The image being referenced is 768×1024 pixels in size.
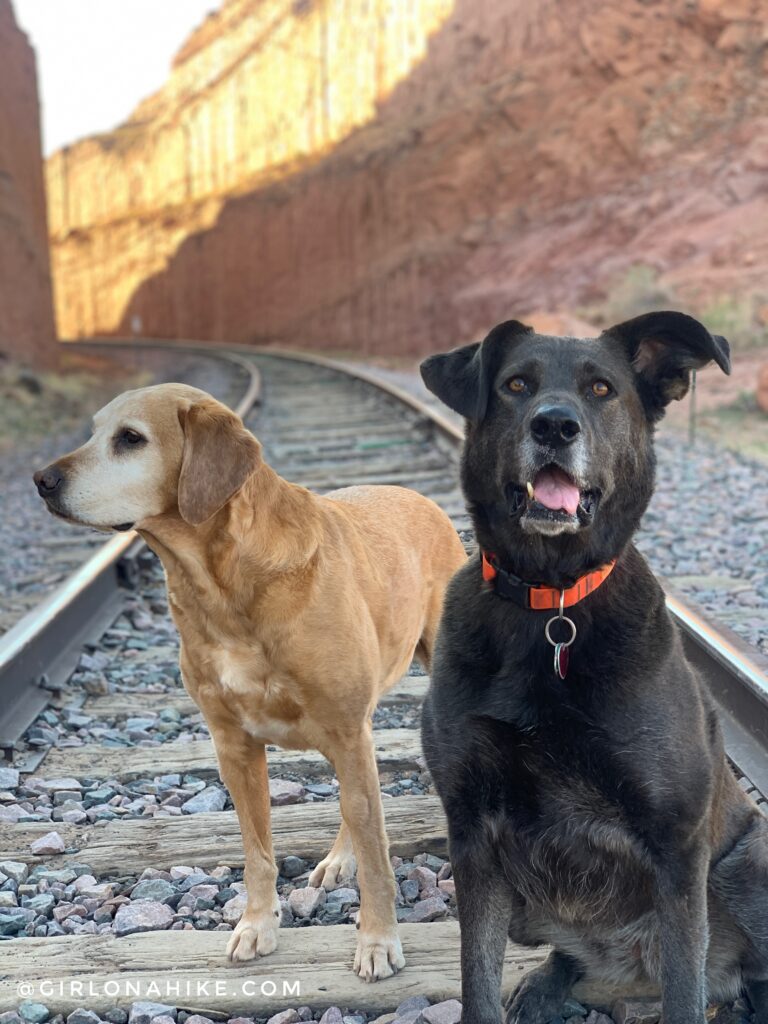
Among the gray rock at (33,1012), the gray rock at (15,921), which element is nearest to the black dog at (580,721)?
the gray rock at (33,1012)

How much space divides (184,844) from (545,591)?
1.47 m

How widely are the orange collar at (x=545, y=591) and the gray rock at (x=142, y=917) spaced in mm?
1271

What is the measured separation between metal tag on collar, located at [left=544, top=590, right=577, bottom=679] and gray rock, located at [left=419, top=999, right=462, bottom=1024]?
2.68ft

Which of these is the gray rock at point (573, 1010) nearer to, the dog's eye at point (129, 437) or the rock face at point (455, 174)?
the dog's eye at point (129, 437)

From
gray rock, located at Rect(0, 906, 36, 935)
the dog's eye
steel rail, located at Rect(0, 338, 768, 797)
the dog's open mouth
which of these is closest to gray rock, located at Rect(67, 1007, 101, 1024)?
gray rock, located at Rect(0, 906, 36, 935)

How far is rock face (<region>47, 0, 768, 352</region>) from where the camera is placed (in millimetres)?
24562

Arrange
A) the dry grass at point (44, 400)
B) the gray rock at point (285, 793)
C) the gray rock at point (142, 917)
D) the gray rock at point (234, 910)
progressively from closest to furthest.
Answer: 1. the gray rock at point (142, 917)
2. the gray rock at point (234, 910)
3. the gray rock at point (285, 793)
4. the dry grass at point (44, 400)

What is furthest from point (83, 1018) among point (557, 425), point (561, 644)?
point (557, 425)

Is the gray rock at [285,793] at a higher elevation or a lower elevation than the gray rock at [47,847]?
lower

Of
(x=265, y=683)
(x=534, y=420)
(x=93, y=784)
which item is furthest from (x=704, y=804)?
(x=93, y=784)

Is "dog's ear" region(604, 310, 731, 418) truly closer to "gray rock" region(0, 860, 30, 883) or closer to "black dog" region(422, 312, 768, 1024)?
"black dog" region(422, 312, 768, 1024)

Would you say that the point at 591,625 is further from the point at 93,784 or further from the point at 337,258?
the point at 337,258

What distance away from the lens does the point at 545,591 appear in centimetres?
249

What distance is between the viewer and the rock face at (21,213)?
68.9ft
